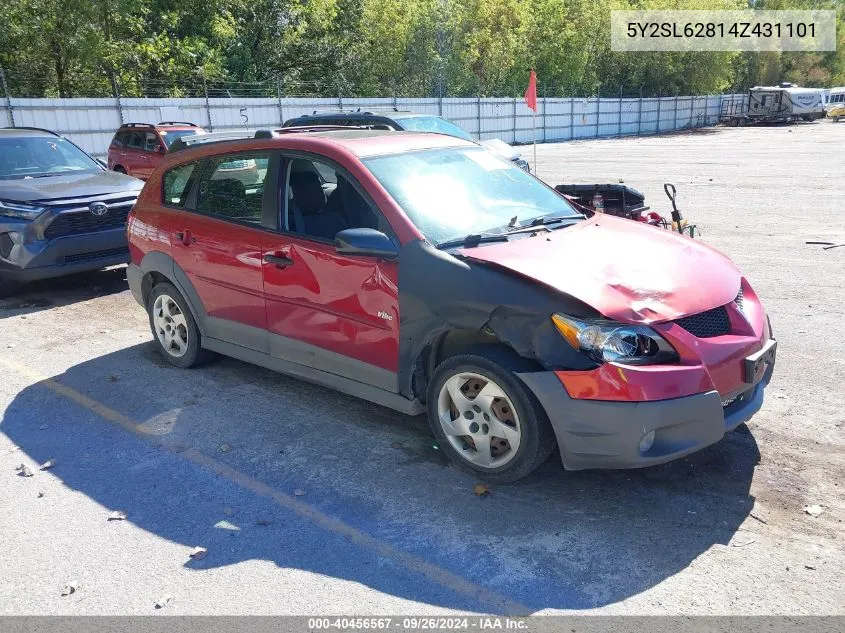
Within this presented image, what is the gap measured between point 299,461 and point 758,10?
252 feet

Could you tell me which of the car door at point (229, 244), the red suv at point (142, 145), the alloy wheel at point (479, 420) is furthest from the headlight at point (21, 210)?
the red suv at point (142, 145)

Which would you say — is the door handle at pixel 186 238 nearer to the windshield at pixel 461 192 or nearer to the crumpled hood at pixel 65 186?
the windshield at pixel 461 192

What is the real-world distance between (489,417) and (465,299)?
63 centimetres

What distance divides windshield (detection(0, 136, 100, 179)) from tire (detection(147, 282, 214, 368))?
4.32m

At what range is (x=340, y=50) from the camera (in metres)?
38.2

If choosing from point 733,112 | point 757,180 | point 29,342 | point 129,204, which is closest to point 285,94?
point 757,180

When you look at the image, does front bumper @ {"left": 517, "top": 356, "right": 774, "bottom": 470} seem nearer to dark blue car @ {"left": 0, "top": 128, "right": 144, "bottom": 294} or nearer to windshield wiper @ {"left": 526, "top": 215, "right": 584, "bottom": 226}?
windshield wiper @ {"left": 526, "top": 215, "right": 584, "bottom": 226}

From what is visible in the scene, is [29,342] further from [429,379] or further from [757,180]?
[757,180]

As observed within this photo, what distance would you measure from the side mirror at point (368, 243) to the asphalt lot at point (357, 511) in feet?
3.96

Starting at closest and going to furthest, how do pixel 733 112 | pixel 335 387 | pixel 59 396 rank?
pixel 335 387, pixel 59 396, pixel 733 112

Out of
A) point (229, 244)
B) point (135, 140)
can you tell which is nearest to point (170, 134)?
point (135, 140)

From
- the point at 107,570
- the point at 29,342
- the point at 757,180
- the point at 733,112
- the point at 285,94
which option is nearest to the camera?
the point at 107,570

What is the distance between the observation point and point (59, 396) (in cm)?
555

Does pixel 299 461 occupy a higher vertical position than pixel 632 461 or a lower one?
lower
